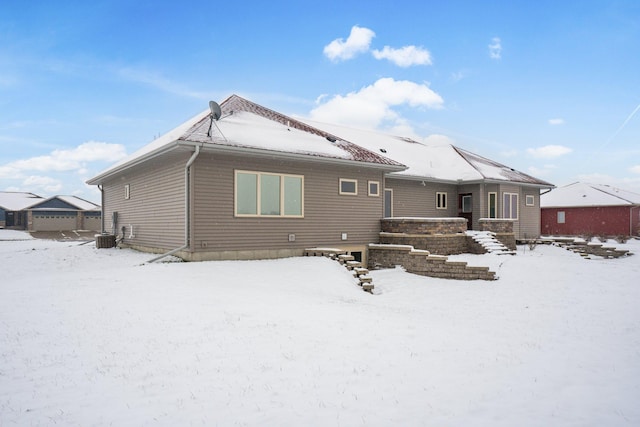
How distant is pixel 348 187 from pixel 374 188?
1.18 m

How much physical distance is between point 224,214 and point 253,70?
708 cm

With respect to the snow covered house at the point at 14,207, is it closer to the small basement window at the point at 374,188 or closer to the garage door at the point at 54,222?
the garage door at the point at 54,222

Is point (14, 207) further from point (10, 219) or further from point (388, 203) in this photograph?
point (388, 203)

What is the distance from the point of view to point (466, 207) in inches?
828

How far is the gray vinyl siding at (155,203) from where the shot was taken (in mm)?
11562

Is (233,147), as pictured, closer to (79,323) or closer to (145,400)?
(79,323)

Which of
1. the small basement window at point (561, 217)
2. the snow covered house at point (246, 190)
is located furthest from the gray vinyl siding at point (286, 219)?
the small basement window at point (561, 217)

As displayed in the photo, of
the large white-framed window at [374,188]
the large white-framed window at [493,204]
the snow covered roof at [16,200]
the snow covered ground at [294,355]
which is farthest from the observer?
the snow covered roof at [16,200]

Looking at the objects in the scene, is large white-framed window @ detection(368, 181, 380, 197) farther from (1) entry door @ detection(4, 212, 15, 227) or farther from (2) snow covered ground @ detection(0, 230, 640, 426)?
(1) entry door @ detection(4, 212, 15, 227)

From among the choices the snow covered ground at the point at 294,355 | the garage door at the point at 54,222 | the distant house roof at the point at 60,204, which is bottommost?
the snow covered ground at the point at 294,355

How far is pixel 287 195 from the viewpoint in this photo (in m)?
12.6

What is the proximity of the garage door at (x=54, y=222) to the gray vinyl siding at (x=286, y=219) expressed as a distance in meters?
34.9

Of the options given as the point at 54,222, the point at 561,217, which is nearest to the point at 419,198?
the point at 561,217

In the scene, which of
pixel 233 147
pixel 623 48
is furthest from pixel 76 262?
pixel 623 48
